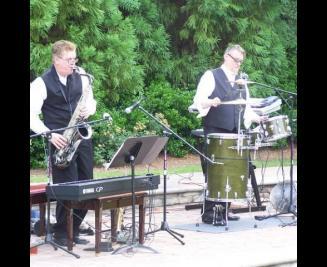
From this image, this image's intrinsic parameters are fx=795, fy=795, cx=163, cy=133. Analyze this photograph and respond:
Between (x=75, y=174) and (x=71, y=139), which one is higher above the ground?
(x=71, y=139)

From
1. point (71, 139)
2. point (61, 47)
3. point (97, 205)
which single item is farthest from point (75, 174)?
point (61, 47)

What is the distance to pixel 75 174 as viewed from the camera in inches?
319

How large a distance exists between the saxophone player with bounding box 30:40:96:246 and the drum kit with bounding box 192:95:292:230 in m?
1.68

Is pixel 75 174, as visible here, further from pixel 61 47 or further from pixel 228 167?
pixel 228 167

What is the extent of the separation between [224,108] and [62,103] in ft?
7.25

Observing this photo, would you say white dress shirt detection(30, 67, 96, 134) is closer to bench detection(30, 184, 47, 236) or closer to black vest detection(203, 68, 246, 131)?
bench detection(30, 184, 47, 236)

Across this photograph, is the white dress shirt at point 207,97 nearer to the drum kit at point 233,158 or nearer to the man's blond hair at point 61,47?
the drum kit at point 233,158

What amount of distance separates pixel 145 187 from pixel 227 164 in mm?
1484

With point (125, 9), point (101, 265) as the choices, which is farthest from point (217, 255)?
point (125, 9)

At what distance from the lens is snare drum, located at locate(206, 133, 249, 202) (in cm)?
912
